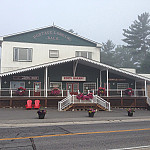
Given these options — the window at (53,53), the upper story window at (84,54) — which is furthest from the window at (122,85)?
the window at (53,53)

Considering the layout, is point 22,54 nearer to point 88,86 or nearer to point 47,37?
point 47,37

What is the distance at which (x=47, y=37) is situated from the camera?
90.0 ft

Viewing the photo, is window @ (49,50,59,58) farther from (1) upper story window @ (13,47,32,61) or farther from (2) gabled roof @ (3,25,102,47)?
(1) upper story window @ (13,47,32,61)

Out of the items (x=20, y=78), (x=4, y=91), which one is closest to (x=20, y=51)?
(x=20, y=78)

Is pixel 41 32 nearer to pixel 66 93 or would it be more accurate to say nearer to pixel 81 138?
pixel 66 93

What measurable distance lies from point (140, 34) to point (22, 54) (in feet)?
166

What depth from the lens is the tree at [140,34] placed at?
→ 214ft

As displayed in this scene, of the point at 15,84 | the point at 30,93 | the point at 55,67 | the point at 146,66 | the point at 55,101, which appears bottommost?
the point at 55,101

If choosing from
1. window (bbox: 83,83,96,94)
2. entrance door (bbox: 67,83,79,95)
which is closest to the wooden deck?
window (bbox: 83,83,96,94)

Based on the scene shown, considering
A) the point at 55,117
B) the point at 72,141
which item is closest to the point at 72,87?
the point at 55,117

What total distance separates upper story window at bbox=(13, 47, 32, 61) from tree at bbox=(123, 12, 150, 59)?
152ft

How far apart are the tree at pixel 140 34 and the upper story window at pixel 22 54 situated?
4644cm

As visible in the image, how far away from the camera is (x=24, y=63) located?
2598cm

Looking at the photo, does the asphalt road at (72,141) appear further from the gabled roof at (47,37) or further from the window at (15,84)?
the gabled roof at (47,37)
